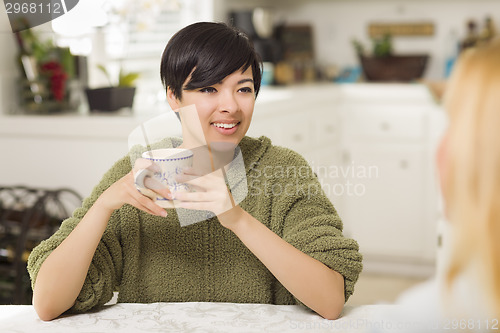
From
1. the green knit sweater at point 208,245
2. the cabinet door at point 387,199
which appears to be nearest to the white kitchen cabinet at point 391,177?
the cabinet door at point 387,199

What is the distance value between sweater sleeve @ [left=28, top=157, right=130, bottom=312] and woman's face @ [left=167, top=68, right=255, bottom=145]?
8.7 inches

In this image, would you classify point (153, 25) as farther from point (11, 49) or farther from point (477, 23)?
point (477, 23)

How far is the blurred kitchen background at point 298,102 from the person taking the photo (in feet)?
7.62

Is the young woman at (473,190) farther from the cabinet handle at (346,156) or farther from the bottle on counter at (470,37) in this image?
the bottle on counter at (470,37)

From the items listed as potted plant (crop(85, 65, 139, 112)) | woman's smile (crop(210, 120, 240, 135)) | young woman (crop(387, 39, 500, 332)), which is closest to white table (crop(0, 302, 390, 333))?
woman's smile (crop(210, 120, 240, 135))

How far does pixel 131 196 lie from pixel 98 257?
212mm

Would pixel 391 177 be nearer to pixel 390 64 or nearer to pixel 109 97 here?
pixel 390 64

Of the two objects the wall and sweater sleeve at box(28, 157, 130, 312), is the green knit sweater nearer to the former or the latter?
sweater sleeve at box(28, 157, 130, 312)

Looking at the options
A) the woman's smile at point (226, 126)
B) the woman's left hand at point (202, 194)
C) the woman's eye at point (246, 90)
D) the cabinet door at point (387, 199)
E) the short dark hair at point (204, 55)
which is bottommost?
the cabinet door at point (387, 199)

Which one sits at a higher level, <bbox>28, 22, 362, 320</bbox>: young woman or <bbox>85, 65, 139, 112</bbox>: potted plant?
<bbox>28, 22, 362, 320</bbox>: young woman

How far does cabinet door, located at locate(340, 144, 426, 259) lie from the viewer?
11.4 feet

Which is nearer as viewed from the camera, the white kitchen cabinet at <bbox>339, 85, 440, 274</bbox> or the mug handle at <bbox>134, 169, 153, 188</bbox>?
the mug handle at <bbox>134, 169, 153, 188</bbox>

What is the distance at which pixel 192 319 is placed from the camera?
1021mm

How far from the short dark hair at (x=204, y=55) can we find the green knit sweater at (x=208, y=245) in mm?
220
